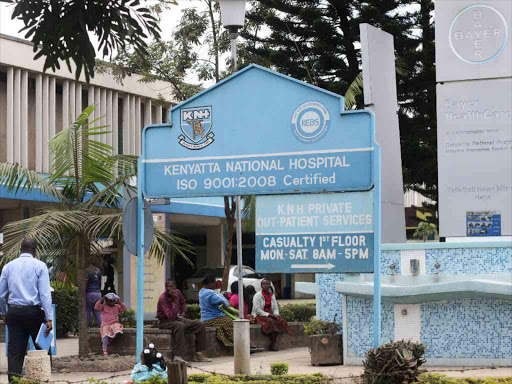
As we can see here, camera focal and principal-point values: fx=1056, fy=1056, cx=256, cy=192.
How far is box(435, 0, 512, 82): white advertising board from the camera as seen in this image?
48.9 ft

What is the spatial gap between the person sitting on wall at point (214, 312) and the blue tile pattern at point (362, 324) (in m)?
2.60

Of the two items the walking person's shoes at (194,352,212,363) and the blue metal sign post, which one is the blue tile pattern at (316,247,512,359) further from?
the blue metal sign post

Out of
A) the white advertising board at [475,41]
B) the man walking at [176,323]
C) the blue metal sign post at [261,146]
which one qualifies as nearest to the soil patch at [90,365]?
the man walking at [176,323]

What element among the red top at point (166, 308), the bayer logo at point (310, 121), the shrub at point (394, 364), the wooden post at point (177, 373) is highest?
the bayer logo at point (310, 121)

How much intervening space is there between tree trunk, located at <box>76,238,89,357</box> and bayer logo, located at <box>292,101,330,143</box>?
14.9 ft

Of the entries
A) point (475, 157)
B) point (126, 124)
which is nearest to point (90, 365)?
point (475, 157)

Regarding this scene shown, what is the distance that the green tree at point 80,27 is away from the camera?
4.36 metres

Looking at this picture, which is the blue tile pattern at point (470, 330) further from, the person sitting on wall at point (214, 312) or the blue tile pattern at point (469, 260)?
the person sitting on wall at point (214, 312)

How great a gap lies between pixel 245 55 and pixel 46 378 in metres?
15.4

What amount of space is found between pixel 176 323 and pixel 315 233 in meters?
5.02

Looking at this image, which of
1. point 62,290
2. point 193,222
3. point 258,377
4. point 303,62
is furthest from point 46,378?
point 193,222

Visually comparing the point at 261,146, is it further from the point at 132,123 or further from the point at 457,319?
the point at 132,123

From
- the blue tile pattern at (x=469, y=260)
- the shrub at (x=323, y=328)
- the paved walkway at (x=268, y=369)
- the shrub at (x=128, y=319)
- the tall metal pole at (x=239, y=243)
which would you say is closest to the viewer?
the tall metal pole at (x=239, y=243)

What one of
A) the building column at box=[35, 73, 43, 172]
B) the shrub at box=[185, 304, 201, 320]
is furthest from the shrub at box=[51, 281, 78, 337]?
the building column at box=[35, 73, 43, 172]
